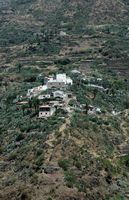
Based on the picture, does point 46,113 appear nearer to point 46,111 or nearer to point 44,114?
point 44,114

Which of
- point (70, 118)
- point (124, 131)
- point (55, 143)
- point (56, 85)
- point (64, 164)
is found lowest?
point (56, 85)

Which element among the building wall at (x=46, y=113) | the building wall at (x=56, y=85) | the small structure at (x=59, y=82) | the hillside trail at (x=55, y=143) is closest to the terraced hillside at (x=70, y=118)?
the hillside trail at (x=55, y=143)

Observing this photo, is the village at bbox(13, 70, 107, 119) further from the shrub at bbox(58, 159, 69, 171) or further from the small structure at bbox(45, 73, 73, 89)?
the shrub at bbox(58, 159, 69, 171)


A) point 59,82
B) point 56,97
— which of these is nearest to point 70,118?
point 56,97

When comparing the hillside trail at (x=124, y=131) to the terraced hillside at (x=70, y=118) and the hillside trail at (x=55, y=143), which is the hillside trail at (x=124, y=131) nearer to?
the terraced hillside at (x=70, y=118)

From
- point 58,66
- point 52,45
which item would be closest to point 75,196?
point 58,66

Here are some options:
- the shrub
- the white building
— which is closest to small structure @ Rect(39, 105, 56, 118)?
the white building

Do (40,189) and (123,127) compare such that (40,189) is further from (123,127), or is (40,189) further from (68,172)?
(123,127)

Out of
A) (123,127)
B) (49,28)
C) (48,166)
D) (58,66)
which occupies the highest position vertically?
(48,166)
